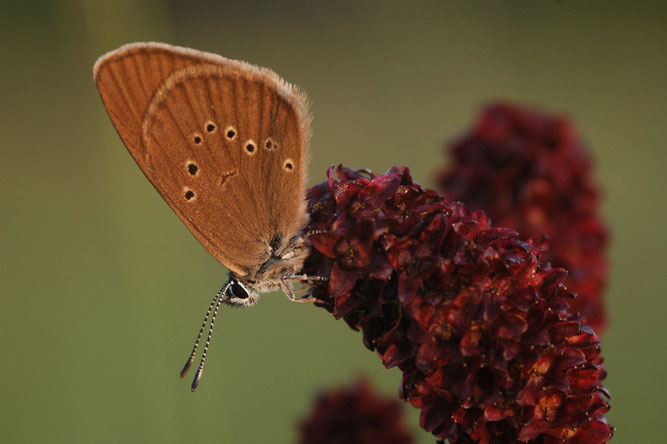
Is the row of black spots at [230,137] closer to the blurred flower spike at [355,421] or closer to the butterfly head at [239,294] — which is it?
the butterfly head at [239,294]

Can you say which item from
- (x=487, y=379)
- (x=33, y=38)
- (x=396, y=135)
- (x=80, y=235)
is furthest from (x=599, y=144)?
(x=487, y=379)

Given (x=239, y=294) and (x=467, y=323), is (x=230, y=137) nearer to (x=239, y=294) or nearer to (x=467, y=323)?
(x=239, y=294)

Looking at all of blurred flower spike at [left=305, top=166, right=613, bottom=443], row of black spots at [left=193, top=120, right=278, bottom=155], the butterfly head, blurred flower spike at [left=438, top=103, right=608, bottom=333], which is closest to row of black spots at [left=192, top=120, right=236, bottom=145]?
row of black spots at [left=193, top=120, right=278, bottom=155]

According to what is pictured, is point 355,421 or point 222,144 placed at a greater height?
point 222,144

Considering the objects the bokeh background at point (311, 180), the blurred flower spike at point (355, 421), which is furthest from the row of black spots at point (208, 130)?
the blurred flower spike at point (355, 421)

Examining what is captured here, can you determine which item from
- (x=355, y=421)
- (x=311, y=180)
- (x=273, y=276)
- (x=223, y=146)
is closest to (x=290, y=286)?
(x=273, y=276)

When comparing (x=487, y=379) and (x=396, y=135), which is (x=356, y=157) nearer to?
(x=396, y=135)
